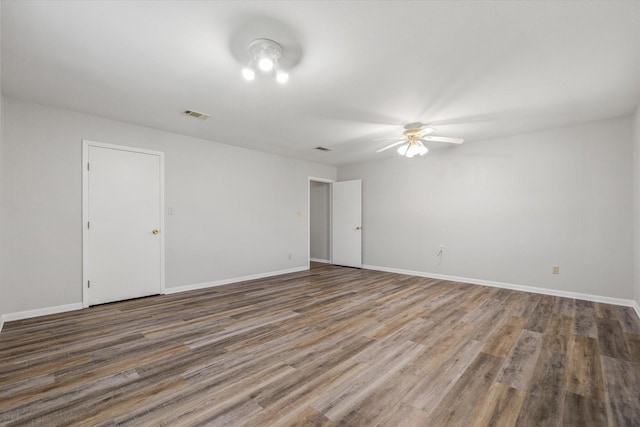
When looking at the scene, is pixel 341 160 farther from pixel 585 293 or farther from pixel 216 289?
pixel 585 293

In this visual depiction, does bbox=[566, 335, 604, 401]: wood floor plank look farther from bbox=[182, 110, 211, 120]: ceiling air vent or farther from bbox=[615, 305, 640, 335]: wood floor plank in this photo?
bbox=[182, 110, 211, 120]: ceiling air vent

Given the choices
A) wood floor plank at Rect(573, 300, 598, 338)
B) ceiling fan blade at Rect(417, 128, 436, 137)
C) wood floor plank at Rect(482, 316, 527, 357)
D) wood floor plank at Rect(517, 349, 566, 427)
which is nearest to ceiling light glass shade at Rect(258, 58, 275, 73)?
ceiling fan blade at Rect(417, 128, 436, 137)

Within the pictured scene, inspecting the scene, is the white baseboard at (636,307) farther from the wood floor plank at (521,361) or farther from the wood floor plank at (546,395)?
the wood floor plank at (546,395)

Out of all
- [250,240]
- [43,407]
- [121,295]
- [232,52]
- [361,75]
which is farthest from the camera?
[250,240]

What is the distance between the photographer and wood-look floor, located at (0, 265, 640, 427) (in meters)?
1.66

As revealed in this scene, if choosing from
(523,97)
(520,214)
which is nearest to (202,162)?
(523,97)

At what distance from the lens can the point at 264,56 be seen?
7.16 ft

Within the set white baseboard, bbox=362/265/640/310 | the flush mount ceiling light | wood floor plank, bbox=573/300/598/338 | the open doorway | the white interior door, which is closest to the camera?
the flush mount ceiling light

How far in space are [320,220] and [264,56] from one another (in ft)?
18.4

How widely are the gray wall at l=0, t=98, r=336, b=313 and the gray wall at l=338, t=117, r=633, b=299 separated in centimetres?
226

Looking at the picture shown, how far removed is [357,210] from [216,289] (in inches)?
137

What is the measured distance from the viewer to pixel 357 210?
6.58 meters

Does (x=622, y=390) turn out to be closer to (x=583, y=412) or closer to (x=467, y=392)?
(x=583, y=412)

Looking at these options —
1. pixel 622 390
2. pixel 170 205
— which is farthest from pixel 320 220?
pixel 622 390
